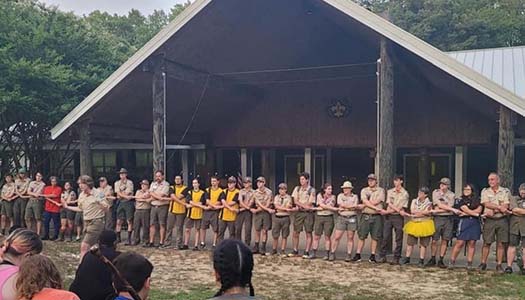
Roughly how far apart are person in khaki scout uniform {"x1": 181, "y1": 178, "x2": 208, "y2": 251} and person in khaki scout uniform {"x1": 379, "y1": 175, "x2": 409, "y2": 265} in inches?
133

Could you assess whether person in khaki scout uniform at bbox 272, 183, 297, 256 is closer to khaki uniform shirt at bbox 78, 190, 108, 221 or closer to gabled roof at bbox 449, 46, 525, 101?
khaki uniform shirt at bbox 78, 190, 108, 221

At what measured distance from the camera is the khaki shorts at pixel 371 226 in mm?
8758

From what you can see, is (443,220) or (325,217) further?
(325,217)

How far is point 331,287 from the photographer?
6.96 meters

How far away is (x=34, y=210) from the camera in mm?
11297

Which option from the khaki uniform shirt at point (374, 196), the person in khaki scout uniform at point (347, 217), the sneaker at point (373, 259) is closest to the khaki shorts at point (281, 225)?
the person in khaki scout uniform at point (347, 217)

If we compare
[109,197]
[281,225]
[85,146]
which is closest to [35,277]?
[281,225]

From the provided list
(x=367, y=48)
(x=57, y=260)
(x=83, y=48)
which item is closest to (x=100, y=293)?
(x=57, y=260)

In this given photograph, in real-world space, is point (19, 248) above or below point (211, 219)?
above

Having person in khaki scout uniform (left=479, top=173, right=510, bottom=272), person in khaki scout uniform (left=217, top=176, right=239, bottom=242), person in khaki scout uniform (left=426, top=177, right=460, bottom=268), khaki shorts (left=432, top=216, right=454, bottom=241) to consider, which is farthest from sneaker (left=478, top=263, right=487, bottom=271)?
person in khaki scout uniform (left=217, top=176, right=239, bottom=242)

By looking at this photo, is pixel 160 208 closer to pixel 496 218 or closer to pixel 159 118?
pixel 159 118

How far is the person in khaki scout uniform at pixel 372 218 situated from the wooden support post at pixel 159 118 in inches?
170

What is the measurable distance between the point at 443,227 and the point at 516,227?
3.71 feet

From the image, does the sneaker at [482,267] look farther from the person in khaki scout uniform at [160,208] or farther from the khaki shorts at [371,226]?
the person in khaki scout uniform at [160,208]
